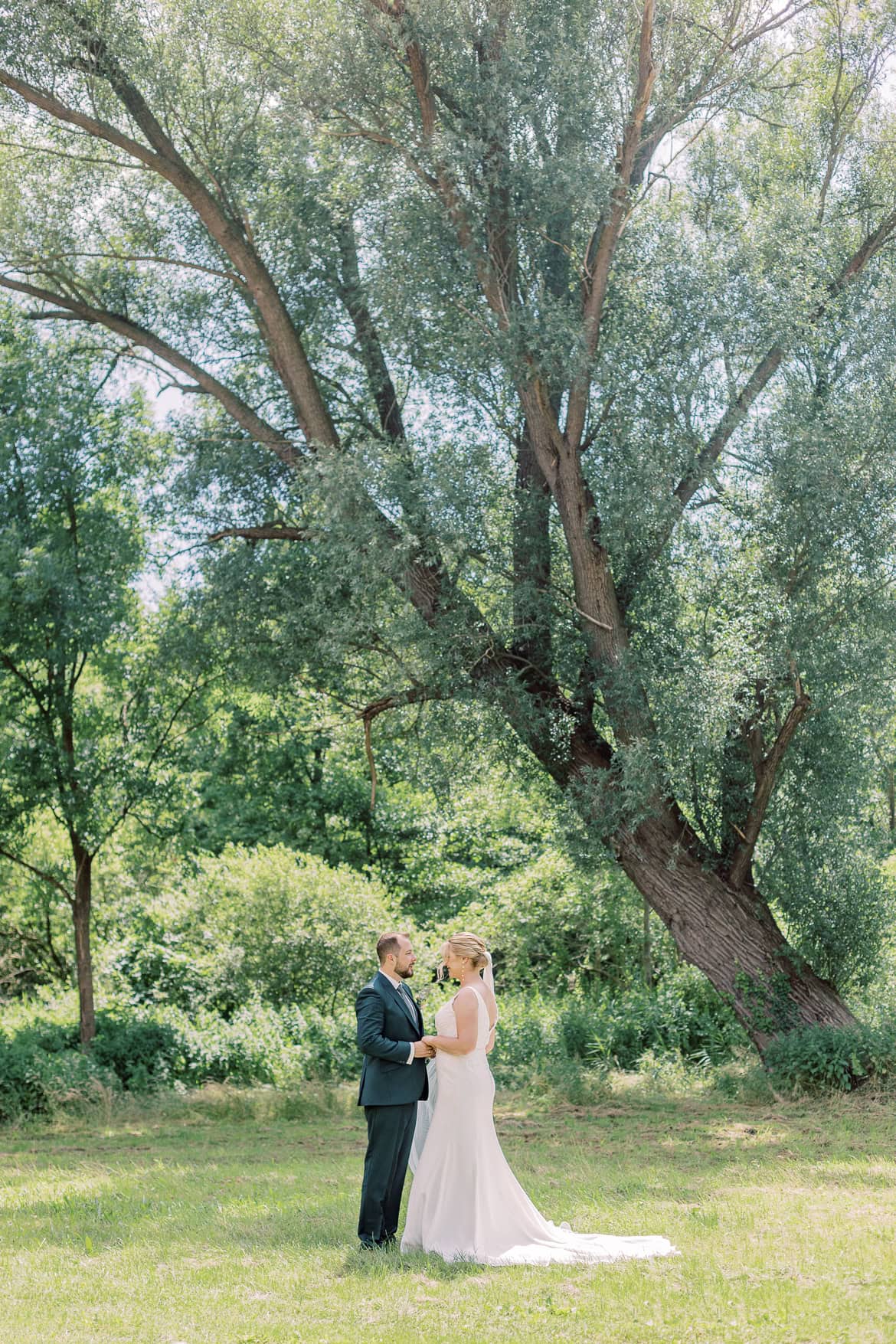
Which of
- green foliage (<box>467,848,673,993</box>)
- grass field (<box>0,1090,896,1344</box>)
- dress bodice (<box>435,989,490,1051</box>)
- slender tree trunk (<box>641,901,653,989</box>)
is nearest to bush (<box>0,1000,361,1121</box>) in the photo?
grass field (<box>0,1090,896,1344</box>)

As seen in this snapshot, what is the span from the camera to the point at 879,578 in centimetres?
1202

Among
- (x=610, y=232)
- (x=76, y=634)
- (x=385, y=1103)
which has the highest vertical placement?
(x=610, y=232)

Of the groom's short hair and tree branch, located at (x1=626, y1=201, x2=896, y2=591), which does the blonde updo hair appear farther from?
tree branch, located at (x1=626, y1=201, x2=896, y2=591)

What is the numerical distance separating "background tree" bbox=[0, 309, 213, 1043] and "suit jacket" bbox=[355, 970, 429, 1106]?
8669 millimetres

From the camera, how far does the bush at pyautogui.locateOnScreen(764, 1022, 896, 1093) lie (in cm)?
1219

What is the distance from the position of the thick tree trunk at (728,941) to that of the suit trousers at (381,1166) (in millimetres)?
6593

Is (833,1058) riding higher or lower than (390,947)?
lower

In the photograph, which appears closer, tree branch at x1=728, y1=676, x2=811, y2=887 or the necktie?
the necktie

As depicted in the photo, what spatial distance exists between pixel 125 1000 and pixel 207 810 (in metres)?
12.2

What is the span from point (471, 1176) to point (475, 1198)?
0.12 m

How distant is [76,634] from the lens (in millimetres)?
14375

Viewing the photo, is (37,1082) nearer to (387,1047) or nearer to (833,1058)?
(833,1058)

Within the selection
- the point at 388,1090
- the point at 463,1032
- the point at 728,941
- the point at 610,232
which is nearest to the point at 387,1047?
the point at 388,1090

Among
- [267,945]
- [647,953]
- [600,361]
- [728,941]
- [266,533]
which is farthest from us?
[647,953]
